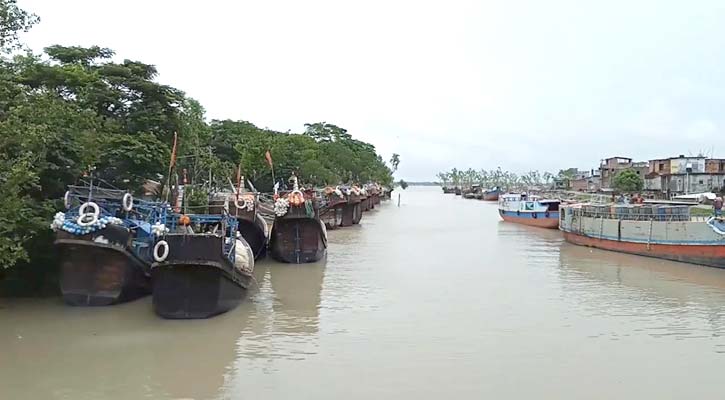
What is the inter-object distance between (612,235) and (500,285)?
11.0 meters

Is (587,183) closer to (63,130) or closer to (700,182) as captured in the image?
(700,182)

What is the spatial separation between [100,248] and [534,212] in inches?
1387

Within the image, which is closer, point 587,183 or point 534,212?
point 534,212

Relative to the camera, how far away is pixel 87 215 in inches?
476

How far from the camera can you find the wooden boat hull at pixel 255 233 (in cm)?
2072

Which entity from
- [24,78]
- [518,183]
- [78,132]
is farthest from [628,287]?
[518,183]

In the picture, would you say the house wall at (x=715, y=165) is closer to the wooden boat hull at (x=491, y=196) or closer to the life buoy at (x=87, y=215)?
the wooden boat hull at (x=491, y=196)

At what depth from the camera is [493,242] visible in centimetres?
3198

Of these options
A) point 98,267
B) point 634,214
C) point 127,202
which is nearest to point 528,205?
point 634,214

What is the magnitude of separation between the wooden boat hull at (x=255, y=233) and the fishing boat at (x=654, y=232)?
14742 millimetres

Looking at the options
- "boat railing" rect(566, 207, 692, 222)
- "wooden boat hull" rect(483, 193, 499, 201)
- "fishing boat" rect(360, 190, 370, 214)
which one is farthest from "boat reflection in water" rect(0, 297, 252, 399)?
"wooden boat hull" rect(483, 193, 499, 201)

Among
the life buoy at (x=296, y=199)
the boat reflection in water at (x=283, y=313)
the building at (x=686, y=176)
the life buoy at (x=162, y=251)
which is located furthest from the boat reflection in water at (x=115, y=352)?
the building at (x=686, y=176)

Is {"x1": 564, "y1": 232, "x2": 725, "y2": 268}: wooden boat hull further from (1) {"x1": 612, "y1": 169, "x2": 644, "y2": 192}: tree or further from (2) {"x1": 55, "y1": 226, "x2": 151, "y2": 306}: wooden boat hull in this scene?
(1) {"x1": 612, "y1": 169, "x2": 644, "y2": 192}: tree

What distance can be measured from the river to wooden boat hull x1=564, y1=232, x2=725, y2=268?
2.91 meters
